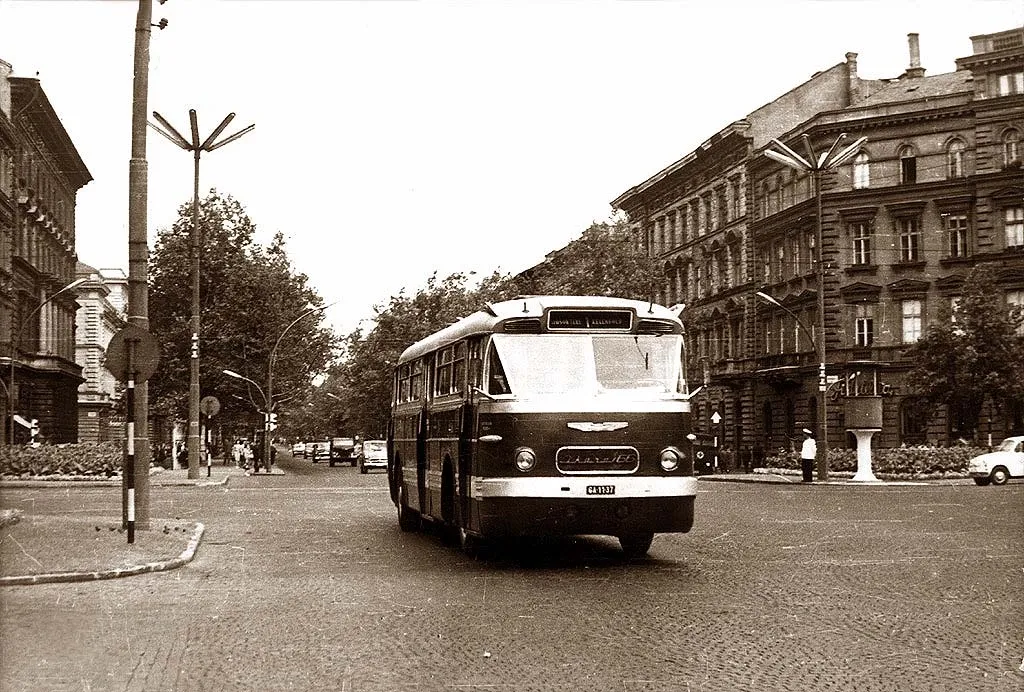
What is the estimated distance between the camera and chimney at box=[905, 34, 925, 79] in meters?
64.3

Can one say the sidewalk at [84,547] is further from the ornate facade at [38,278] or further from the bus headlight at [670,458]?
the ornate facade at [38,278]

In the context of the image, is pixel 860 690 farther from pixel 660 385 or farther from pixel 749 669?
pixel 660 385

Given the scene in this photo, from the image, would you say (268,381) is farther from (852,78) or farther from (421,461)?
(421,461)

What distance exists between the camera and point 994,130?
53812 millimetres

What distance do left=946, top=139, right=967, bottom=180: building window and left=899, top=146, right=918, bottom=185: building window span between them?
1.39m

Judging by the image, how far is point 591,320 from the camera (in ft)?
48.5

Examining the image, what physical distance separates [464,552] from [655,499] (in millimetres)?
2834

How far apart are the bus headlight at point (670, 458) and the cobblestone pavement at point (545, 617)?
1020mm

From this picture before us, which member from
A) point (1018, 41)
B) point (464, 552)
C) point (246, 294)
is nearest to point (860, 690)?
point (464, 552)

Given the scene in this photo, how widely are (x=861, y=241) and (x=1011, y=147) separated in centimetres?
712

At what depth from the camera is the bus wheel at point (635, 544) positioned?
1594cm

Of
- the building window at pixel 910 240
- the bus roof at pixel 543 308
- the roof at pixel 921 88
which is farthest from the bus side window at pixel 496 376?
the roof at pixel 921 88

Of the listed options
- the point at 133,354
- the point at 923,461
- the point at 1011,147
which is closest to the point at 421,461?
the point at 133,354

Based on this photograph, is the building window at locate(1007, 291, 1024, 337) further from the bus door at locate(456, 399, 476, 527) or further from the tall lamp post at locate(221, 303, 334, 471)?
the bus door at locate(456, 399, 476, 527)
